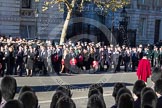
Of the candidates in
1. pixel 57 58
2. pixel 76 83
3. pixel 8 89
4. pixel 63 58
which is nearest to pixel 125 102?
pixel 8 89

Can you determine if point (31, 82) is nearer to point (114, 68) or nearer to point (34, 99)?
point (114, 68)

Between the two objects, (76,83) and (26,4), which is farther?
(26,4)

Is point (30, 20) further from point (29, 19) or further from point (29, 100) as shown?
point (29, 100)

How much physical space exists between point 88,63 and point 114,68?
7.59ft

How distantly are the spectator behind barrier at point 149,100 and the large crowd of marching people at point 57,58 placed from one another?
44.8 feet

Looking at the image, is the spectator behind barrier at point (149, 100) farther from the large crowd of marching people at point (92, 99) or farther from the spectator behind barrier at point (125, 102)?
the spectator behind barrier at point (125, 102)

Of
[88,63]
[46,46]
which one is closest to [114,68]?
[88,63]

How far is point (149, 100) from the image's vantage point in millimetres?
9258

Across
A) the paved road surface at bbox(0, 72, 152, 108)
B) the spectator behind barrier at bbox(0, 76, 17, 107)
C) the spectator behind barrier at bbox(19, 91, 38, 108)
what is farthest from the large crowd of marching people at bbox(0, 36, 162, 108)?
the spectator behind barrier at bbox(19, 91, 38, 108)

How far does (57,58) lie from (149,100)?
16284mm

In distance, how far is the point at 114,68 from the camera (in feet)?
95.3

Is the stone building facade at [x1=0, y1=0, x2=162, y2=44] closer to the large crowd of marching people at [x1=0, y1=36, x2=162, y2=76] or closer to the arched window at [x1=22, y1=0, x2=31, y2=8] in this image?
the arched window at [x1=22, y1=0, x2=31, y2=8]

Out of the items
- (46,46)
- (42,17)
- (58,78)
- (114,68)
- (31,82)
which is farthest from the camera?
(42,17)

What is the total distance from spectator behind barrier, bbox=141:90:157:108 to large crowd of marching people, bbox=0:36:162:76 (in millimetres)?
13658
